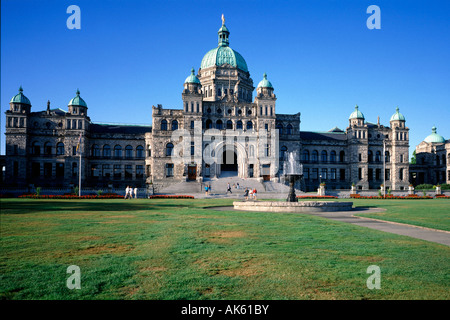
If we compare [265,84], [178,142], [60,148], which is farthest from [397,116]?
[60,148]

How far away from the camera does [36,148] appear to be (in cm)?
6431

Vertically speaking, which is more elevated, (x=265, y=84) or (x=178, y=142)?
(x=265, y=84)

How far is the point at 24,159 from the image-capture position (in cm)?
6209

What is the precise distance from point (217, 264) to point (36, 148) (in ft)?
219

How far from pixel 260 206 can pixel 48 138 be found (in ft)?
177

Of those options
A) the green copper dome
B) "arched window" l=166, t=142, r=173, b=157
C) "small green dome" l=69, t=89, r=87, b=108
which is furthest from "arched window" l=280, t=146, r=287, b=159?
"small green dome" l=69, t=89, r=87, b=108

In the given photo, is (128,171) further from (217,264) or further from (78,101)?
(217,264)

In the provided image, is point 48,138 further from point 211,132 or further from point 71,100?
point 211,132

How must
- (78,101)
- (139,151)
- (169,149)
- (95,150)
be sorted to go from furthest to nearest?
(139,151) < (95,150) < (78,101) < (169,149)

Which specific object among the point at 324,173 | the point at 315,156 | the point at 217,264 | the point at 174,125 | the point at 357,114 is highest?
the point at 357,114

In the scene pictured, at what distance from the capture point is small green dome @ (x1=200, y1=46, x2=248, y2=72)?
240ft

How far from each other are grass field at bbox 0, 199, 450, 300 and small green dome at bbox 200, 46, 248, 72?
210ft

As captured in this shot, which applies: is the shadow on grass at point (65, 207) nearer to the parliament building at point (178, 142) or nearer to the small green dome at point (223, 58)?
the parliament building at point (178, 142)
